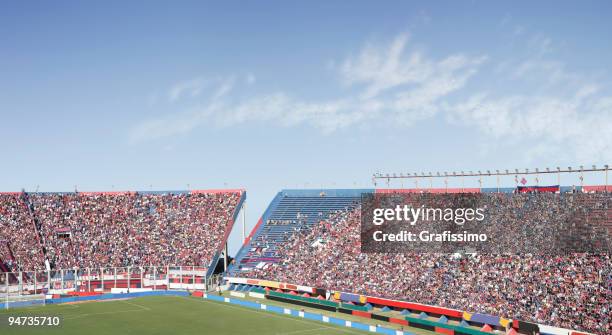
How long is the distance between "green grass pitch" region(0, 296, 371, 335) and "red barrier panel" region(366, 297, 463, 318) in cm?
677

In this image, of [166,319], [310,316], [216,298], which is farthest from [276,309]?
[216,298]

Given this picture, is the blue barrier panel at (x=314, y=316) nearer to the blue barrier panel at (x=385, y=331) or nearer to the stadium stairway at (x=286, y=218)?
the blue barrier panel at (x=385, y=331)

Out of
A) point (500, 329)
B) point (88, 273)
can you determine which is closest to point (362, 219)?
point (500, 329)

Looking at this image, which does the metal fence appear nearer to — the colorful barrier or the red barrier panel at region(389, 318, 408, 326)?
the colorful barrier

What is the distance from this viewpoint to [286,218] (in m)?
81.2

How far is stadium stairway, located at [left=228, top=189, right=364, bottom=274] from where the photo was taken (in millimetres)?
76438

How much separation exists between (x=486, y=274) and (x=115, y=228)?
4744 cm

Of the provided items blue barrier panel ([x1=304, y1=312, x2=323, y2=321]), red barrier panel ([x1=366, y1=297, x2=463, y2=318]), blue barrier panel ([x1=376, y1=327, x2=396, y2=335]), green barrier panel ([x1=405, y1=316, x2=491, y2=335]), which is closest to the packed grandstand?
red barrier panel ([x1=366, y1=297, x2=463, y2=318])

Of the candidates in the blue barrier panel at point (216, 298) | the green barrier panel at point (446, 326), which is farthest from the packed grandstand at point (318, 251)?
the blue barrier panel at point (216, 298)

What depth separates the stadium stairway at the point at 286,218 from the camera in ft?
251

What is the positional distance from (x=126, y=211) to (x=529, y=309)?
177ft

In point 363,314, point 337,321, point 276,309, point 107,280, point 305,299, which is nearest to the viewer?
point 337,321

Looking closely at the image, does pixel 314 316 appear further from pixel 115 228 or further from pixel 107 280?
pixel 115 228

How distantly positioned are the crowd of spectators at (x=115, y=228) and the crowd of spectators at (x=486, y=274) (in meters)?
11.1
